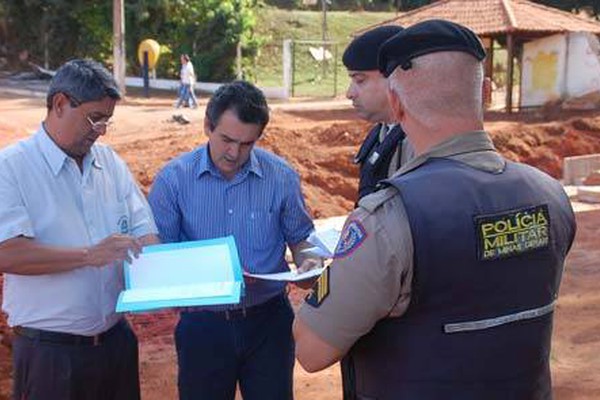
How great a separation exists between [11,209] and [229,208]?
917 mm

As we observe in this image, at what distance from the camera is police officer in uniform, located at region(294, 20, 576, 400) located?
197 centimetres

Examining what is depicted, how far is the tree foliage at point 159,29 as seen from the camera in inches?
1278

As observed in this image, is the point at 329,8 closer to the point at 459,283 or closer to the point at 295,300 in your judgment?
the point at 295,300

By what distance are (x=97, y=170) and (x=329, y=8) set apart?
156ft

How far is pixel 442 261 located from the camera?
197 cm

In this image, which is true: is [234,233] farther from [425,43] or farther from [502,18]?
[502,18]

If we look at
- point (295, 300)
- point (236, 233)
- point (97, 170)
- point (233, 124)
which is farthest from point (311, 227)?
point (295, 300)

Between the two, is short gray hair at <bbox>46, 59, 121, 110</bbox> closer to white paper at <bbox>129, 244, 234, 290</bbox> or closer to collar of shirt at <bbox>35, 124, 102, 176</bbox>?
collar of shirt at <bbox>35, 124, 102, 176</bbox>

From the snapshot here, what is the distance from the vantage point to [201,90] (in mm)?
31750

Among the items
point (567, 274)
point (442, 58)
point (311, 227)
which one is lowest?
point (567, 274)

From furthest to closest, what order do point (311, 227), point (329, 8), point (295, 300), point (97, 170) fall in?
point (329, 8) < point (295, 300) < point (311, 227) < point (97, 170)

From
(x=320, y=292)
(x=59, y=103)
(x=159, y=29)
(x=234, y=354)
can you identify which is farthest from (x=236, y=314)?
(x=159, y=29)

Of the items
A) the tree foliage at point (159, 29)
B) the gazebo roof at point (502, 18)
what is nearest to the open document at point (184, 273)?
the gazebo roof at point (502, 18)

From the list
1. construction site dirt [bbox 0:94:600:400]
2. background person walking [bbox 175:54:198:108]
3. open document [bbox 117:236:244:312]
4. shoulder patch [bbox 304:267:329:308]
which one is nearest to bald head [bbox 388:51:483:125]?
shoulder patch [bbox 304:267:329:308]
